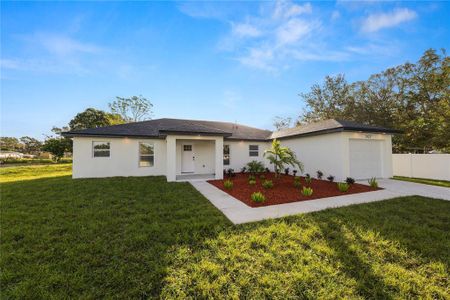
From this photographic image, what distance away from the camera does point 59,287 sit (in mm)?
2430

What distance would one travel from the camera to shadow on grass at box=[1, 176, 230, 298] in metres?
2.48

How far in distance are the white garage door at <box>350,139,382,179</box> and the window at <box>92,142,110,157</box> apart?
14609mm

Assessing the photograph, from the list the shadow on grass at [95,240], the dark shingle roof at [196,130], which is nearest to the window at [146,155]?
the dark shingle roof at [196,130]

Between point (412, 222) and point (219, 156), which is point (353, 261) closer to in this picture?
point (412, 222)

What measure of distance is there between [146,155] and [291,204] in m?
9.93

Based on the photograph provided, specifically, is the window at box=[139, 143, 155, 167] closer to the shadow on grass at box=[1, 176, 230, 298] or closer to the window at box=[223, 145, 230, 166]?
the window at box=[223, 145, 230, 166]

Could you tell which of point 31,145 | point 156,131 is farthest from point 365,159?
point 31,145

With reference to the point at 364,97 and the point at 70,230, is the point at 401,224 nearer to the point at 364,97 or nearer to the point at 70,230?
the point at 70,230

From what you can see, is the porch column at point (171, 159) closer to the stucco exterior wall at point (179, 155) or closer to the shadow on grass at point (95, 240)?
the stucco exterior wall at point (179, 155)

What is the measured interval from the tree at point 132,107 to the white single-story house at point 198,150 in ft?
62.8

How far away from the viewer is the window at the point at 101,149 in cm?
1151

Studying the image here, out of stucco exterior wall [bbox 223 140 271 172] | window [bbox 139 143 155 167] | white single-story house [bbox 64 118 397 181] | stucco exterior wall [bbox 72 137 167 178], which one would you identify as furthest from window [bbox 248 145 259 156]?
window [bbox 139 143 155 167]

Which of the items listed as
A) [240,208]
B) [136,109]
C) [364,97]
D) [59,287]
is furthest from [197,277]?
[136,109]

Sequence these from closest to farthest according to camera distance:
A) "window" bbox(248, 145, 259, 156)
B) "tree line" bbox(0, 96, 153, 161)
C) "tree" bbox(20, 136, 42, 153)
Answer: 1. "window" bbox(248, 145, 259, 156)
2. "tree line" bbox(0, 96, 153, 161)
3. "tree" bbox(20, 136, 42, 153)
